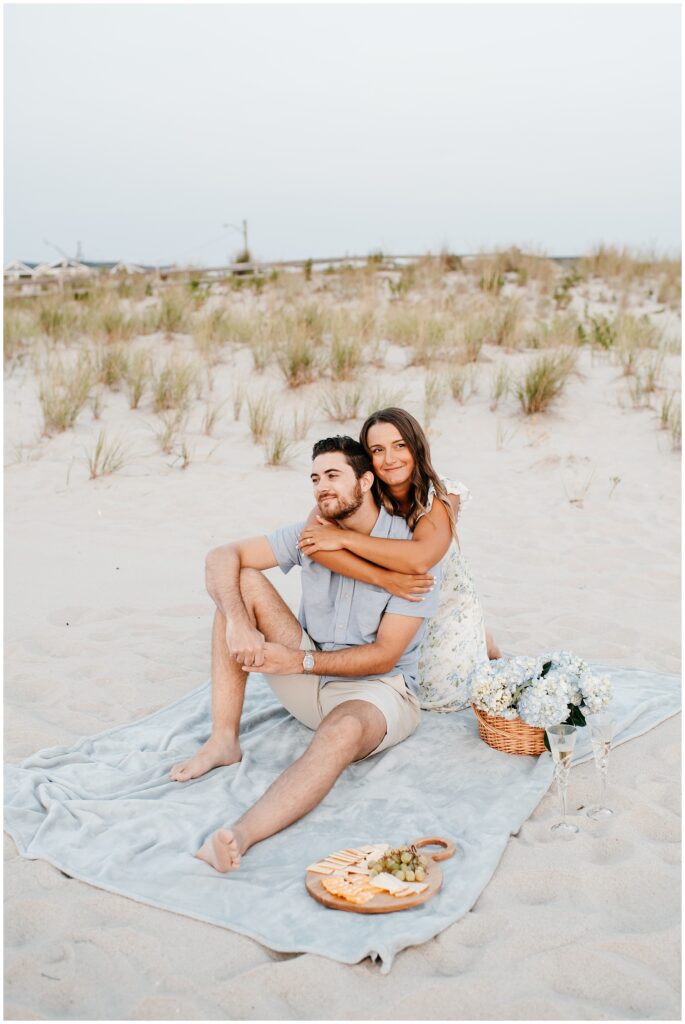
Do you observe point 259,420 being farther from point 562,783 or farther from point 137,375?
point 562,783

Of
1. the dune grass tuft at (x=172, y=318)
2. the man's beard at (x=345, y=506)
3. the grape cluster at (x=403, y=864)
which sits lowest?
the grape cluster at (x=403, y=864)

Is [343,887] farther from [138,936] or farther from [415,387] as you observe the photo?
[415,387]

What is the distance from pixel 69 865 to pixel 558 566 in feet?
13.4

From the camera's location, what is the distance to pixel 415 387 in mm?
9953

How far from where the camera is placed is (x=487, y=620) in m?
5.44

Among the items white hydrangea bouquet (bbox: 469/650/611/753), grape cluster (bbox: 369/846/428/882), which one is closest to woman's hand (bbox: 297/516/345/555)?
white hydrangea bouquet (bbox: 469/650/611/753)

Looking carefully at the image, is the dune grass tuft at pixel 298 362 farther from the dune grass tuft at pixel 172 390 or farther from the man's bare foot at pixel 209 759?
the man's bare foot at pixel 209 759

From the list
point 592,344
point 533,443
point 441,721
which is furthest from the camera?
point 592,344

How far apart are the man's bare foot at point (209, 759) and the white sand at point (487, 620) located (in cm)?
62

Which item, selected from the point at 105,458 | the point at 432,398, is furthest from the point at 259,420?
the point at 432,398

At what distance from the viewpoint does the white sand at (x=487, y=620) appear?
99.9 inches

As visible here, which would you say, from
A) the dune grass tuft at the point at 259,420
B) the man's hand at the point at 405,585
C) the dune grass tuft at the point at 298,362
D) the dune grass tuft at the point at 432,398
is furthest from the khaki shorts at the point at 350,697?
the dune grass tuft at the point at 298,362

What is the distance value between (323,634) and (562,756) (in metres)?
1.10

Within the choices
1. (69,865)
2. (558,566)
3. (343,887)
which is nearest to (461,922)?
(343,887)
